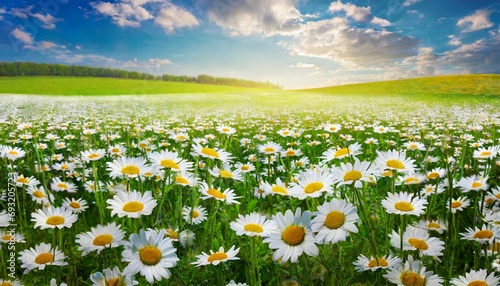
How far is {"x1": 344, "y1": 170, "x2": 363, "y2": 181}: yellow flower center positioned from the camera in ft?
3.67

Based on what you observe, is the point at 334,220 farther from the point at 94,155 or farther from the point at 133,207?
the point at 94,155

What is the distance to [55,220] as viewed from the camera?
4.48 ft

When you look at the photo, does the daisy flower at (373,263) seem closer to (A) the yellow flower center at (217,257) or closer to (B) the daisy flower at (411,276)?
(B) the daisy flower at (411,276)

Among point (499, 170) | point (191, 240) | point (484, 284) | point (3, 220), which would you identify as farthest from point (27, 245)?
point (499, 170)

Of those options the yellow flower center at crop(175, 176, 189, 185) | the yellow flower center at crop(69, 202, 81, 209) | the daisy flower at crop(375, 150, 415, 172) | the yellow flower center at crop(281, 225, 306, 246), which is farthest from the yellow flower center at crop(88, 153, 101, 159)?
the daisy flower at crop(375, 150, 415, 172)

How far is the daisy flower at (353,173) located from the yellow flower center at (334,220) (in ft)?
0.42

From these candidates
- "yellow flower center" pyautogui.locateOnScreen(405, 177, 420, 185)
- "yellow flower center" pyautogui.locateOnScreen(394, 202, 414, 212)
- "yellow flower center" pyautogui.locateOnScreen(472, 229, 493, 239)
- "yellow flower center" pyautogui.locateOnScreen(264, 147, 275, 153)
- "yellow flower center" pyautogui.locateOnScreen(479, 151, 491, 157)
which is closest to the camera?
"yellow flower center" pyautogui.locateOnScreen(394, 202, 414, 212)

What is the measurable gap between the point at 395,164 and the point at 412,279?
1.30 feet

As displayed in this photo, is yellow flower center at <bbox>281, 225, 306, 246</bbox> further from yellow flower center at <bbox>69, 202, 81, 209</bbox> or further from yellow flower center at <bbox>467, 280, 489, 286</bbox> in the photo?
yellow flower center at <bbox>69, 202, 81, 209</bbox>

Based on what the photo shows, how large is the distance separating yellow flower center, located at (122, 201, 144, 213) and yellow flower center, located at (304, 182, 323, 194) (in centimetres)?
56

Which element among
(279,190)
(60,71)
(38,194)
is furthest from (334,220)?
(60,71)

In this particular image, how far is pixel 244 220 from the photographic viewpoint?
126 cm

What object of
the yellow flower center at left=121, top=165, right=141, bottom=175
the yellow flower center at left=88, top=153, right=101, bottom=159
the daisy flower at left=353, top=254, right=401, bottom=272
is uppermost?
the yellow flower center at left=121, top=165, right=141, bottom=175

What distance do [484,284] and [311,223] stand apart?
573 mm
